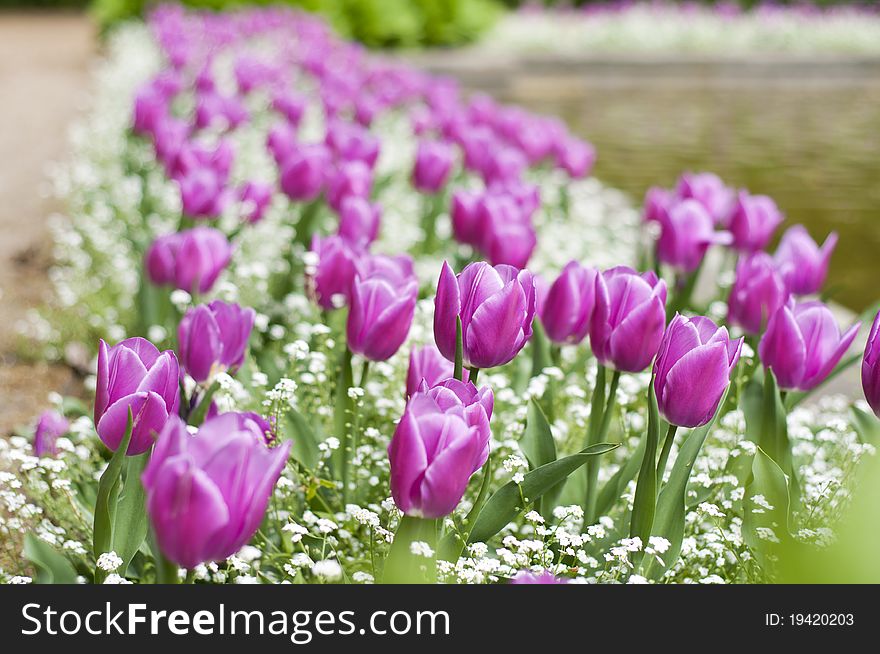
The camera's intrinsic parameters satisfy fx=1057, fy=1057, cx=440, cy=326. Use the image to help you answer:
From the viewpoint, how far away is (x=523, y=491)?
164 centimetres

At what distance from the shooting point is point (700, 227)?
2.78m

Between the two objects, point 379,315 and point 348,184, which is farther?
point 348,184

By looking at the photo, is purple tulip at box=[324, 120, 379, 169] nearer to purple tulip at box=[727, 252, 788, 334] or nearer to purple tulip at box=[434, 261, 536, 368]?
purple tulip at box=[727, 252, 788, 334]

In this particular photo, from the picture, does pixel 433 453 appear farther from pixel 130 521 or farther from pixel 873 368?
pixel 873 368

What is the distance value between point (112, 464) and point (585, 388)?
174 centimetres

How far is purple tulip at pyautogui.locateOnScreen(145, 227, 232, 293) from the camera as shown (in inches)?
99.3

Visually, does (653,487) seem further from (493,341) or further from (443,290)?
(443,290)

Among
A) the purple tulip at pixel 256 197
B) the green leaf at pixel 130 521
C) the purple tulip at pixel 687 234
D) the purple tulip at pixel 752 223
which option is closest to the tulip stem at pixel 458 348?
the green leaf at pixel 130 521

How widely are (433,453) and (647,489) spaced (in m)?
0.49

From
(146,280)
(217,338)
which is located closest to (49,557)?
(217,338)

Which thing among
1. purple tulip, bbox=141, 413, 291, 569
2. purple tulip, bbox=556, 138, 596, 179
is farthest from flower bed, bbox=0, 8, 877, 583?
purple tulip, bbox=556, 138, 596, 179

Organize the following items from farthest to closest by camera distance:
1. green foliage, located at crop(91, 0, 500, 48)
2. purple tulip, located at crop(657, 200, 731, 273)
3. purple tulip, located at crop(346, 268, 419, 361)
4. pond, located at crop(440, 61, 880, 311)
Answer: green foliage, located at crop(91, 0, 500, 48), pond, located at crop(440, 61, 880, 311), purple tulip, located at crop(657, 200, 731, 273), purple tulip, located at crop(346, 268, 419, 361)

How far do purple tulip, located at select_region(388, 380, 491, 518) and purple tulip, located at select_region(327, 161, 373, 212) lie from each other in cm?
193

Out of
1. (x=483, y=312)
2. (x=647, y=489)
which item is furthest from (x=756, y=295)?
(x=483, y=312)
